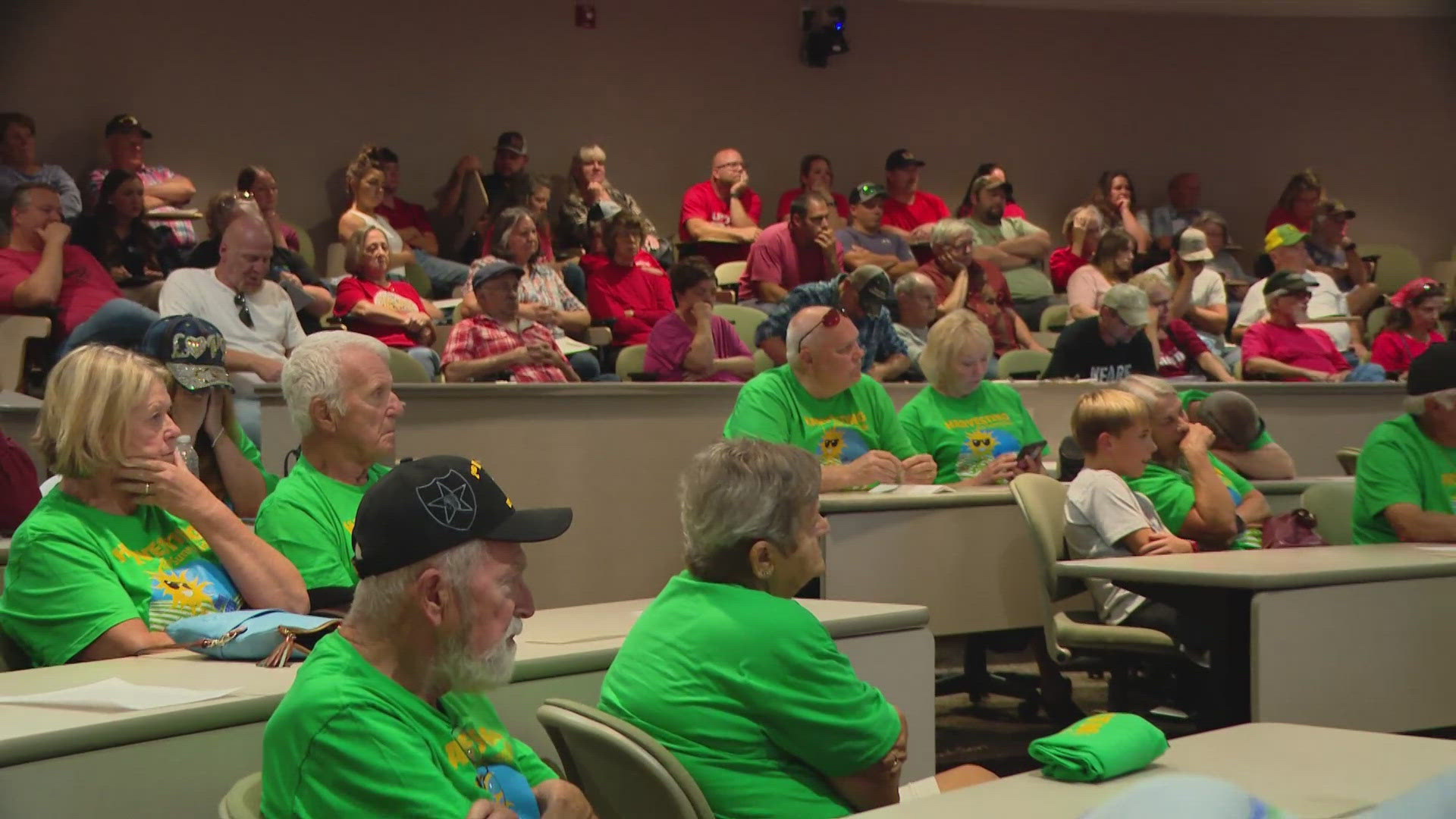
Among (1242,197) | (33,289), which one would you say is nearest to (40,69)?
(33,289)

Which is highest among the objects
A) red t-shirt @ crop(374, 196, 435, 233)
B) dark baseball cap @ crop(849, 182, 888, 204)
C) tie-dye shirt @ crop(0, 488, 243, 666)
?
dark baseball cap @ crop(849, 182, 888, 204)

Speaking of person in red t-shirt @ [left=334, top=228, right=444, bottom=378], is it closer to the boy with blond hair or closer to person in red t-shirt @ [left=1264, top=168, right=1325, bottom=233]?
the boy with blond hair

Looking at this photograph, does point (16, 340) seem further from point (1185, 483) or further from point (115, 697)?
point (1185, 483)

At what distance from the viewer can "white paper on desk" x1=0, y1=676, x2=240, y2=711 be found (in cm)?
194

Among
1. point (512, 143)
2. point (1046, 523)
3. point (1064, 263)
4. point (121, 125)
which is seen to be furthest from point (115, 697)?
point (1064, 263)

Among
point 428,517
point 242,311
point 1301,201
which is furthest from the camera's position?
point 1301,201

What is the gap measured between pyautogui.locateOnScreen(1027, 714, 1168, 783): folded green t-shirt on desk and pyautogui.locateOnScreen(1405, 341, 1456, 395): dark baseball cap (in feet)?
8.65

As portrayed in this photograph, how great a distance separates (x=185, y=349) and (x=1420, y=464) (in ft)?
10.6

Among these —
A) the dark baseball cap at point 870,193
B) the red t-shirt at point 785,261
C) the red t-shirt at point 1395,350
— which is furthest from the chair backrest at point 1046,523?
the red t-shirt at point 1395,350

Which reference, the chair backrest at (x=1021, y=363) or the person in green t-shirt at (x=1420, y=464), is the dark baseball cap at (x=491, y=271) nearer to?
the chair backrest at (x=1021, y=363)

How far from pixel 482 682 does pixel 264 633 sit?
2.36 ft

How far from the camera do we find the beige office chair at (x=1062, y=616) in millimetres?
3844

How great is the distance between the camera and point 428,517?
1692 mm

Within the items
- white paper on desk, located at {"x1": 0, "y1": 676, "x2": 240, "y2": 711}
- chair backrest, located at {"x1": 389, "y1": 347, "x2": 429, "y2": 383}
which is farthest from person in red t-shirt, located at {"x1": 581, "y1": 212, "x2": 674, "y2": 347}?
white paper on desk, located at {"x1": 0, "y1": 676, "x2": 240, "y2": 711}
